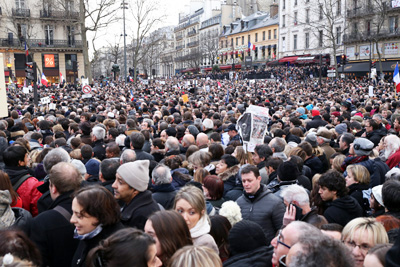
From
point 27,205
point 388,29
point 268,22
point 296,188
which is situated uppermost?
point 268,22

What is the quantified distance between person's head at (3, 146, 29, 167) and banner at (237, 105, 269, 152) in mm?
3816

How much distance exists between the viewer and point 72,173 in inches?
157

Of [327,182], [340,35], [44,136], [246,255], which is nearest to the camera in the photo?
[246,255]

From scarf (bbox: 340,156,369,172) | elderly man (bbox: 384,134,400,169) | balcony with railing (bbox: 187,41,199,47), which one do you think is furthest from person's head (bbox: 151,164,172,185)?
balcony with railing (bbox: 187,41,199,47)

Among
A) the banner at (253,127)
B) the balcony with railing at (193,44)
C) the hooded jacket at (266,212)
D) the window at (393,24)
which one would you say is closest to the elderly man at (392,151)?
the banner at (253,127)

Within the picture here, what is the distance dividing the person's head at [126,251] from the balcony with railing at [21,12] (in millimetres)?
58239

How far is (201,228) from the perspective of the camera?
11.8 ft

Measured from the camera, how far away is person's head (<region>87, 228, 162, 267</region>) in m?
2.54

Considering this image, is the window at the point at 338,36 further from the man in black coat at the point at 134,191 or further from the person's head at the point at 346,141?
the man in black coat at the point at 134,191

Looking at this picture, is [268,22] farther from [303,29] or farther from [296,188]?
[296,188]

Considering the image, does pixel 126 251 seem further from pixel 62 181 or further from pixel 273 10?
pixel 273 10

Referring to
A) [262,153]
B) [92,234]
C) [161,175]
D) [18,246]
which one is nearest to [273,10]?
[262,153]

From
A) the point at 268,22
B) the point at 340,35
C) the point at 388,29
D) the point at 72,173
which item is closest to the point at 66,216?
the point at 72,173

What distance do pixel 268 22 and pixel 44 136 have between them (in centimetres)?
6294
